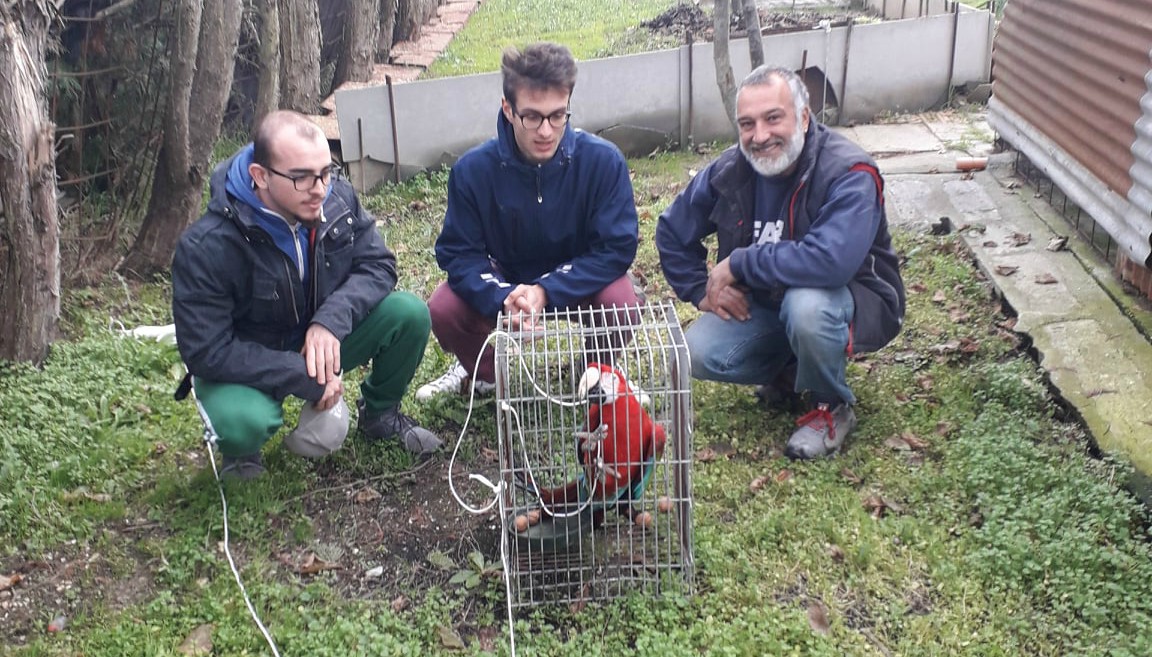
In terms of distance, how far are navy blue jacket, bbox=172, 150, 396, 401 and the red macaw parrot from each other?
114 centimetres

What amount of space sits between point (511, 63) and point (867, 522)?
6.95 ft

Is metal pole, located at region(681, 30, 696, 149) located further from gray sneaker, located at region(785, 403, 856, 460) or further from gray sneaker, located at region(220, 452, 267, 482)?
gray sneaker, located at region(220, 452, 267, 482)

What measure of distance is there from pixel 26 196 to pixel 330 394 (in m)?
2.10

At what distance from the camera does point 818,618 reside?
3.05m

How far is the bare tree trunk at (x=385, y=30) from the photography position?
38.7 feet

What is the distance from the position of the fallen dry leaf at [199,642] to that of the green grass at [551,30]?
8609 millimetres

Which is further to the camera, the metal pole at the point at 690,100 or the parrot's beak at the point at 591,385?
the metal pole at the point at 690,100

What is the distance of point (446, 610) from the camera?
3.15 metres

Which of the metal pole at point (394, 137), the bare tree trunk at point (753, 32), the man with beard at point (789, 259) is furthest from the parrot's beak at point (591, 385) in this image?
the metal pole at point (394, 137)

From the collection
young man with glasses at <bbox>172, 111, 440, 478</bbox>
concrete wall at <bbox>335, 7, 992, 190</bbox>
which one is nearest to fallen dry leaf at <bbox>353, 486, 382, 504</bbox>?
young man with glasses at <bbox>172, 111, 440, 478</bbox>

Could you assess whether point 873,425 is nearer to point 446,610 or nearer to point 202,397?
point 446,610

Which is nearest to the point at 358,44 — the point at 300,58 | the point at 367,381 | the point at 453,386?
the point at 300,58

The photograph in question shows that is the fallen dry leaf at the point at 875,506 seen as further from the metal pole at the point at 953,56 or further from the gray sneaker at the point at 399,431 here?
the metal pole at the point at 953,56

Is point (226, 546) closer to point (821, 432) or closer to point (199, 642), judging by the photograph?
point (199, 642)
